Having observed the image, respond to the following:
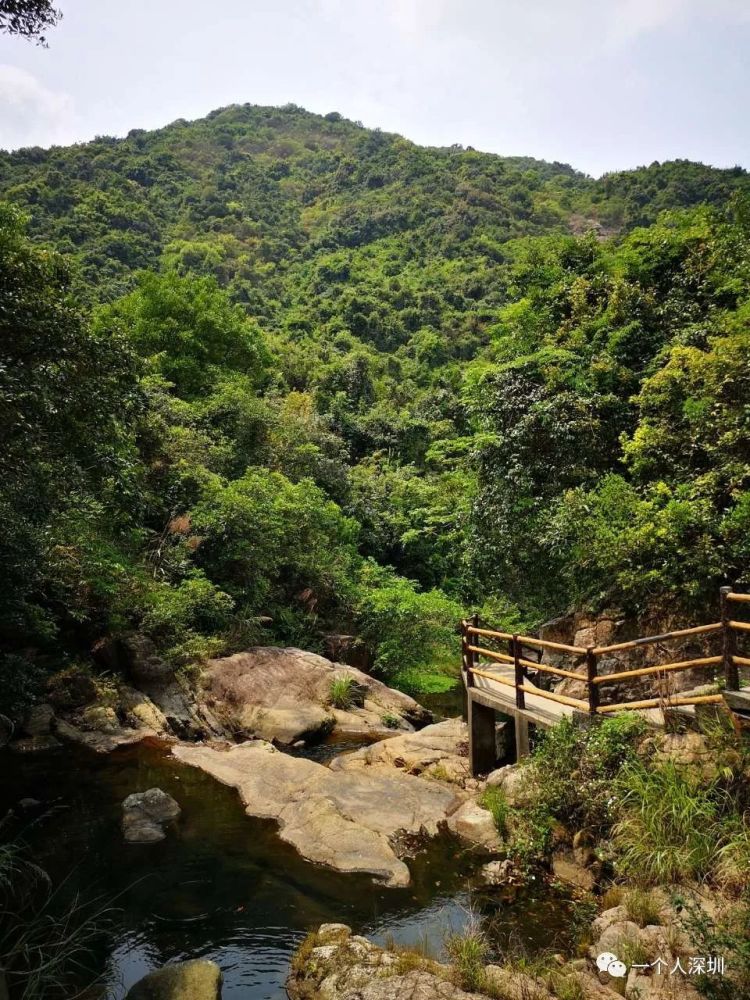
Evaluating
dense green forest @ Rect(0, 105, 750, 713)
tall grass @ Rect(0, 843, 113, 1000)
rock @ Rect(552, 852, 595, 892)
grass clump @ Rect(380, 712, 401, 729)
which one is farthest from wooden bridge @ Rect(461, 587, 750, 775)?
tall grass @ Rect(0, 843, 113, 1000)

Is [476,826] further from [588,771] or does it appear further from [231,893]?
[231,893]

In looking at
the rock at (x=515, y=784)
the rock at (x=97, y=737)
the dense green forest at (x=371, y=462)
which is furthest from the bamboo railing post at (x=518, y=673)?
the rock at (x=97, y=737)

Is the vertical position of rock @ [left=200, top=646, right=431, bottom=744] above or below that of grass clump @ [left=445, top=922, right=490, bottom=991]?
below

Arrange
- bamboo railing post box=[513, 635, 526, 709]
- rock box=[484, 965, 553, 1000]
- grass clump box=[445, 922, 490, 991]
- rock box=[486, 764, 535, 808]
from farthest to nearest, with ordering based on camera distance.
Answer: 1. bamboo railing post box=[513, 635, 526, 709]
2. rock box=[486, 764, 535, 808]
3. grass clump box=[445, 922, 490, 991]
4. rock box=[484, 965, 553, 1000]

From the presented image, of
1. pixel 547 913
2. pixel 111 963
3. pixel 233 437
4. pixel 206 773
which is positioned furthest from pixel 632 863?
pixel 233 437

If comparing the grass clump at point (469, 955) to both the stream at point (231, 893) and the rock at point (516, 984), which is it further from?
the stream at point (231, 893)

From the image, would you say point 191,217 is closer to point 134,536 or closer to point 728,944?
point 134,536

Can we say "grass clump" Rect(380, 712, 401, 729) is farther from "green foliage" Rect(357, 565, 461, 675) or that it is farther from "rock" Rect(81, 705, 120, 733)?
"rock" Rect(81, 705, 120, 733)

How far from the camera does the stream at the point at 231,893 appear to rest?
644 cm

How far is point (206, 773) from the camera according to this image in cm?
1124

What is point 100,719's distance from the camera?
12867 millimetres

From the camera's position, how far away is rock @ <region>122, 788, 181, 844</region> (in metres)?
8.79

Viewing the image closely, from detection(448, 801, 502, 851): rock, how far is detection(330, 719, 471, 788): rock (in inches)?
63.0

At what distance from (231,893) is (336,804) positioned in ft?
7.70
